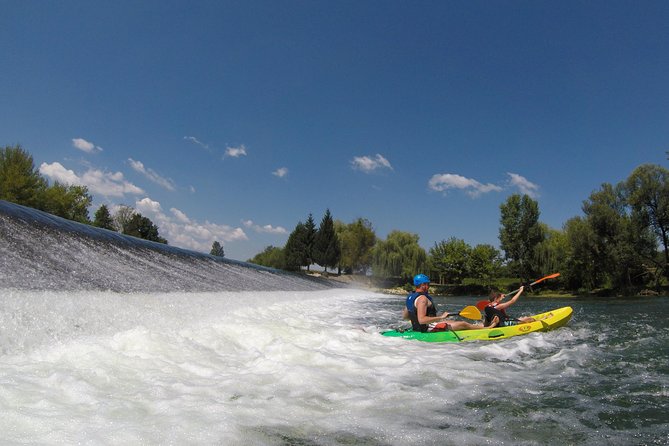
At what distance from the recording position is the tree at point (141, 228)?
68250 millimetres

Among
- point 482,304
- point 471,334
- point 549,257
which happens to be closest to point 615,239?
point 549,257

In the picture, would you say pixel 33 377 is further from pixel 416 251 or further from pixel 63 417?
pixel 416 251

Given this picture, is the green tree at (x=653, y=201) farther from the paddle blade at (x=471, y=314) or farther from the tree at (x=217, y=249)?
the tree at (x=217, y=249)

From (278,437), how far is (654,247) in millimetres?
45280

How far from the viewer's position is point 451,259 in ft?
175

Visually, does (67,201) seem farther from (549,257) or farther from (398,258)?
(549,257)

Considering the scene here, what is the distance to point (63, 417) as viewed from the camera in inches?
130

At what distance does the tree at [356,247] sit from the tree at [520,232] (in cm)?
2147

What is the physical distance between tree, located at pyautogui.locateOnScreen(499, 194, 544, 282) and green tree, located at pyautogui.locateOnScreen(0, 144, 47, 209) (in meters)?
53.7

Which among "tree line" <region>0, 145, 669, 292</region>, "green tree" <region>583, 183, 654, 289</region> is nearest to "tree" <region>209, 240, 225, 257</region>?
"tree line" <region>0, 145, 669, 292</region>

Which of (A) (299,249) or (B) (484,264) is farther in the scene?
(A) (299,249)

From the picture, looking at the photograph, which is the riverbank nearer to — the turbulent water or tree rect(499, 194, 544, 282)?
tree rect(499, 194, 544, 282)

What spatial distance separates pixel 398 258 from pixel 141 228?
43932mm

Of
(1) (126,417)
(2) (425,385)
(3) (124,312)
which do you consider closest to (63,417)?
(1) (126,417)
